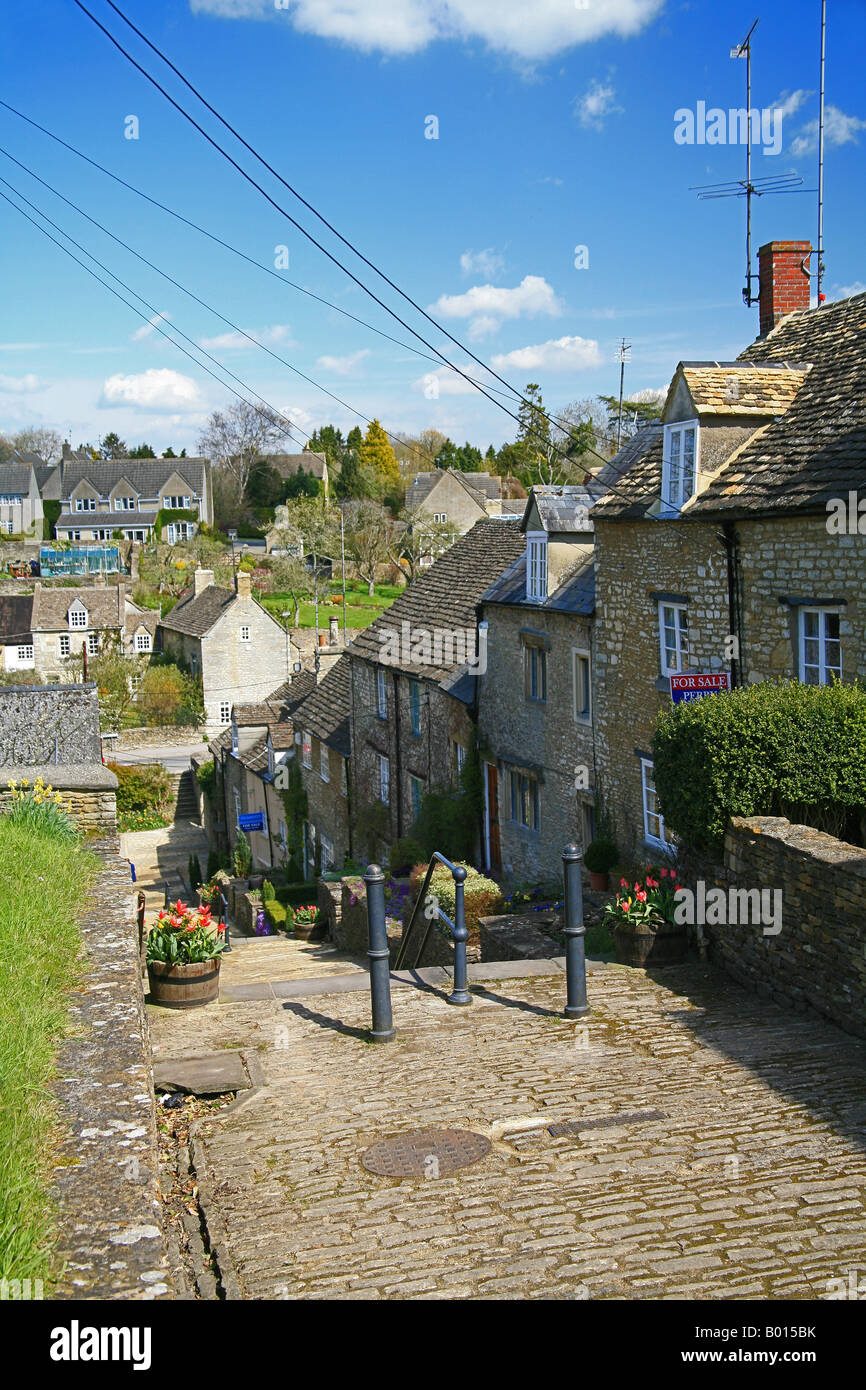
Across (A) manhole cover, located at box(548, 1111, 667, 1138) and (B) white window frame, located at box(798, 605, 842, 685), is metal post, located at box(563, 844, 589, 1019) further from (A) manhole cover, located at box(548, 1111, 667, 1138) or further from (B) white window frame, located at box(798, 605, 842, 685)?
(B) white window frame, located at box(798, 605, 842, 685)

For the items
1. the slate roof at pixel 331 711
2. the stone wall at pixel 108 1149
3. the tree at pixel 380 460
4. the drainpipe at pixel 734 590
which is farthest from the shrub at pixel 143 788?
the tree at pixel 380 460

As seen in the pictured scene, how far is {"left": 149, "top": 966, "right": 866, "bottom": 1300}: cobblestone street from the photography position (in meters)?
4.81

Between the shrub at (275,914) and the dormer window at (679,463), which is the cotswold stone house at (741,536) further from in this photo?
the shrub at (275,914)

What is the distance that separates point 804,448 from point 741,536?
4.26 feet

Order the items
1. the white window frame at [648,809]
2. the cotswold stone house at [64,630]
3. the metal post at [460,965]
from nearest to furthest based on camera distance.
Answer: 1. the metal post at [460,965]
2. the white window frame at [648,809]
3. the cotswold stone house at [64,630]

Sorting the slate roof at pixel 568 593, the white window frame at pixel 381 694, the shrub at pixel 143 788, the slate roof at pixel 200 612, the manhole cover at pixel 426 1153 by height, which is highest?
the slate roof at pixel 200 612

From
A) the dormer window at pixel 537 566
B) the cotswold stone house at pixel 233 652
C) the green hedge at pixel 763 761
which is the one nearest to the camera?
the green hedge at pixel 763 761

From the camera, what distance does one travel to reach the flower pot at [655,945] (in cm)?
964

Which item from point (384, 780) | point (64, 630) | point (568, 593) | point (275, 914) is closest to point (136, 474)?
point (64, 630)

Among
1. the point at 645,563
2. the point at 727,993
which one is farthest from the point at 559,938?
the point at 645,563

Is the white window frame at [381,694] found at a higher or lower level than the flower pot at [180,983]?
higher

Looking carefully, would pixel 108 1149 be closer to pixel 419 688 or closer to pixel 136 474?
pixel 419 688

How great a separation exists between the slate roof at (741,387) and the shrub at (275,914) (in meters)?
15.3

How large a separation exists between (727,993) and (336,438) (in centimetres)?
10476
